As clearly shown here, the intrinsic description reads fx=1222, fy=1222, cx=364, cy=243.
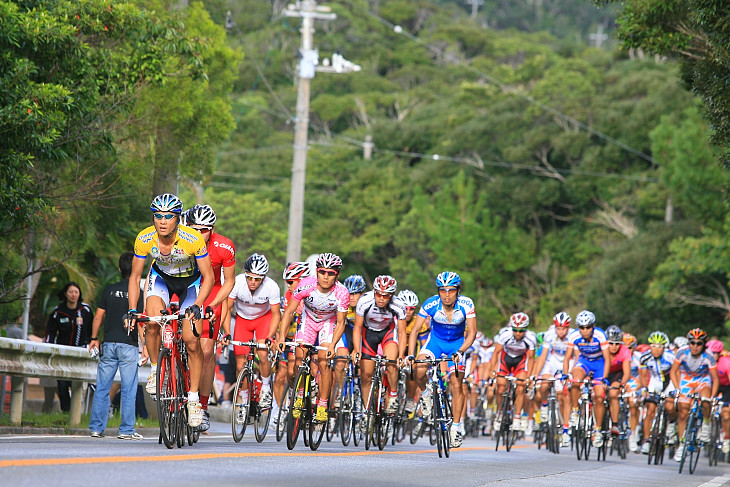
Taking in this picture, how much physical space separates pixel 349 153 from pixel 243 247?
51.9ft

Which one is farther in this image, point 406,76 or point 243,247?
point 406,76

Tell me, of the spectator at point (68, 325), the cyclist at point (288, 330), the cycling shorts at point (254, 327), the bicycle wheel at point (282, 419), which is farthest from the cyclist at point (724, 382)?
the spectator at point (68, 325)

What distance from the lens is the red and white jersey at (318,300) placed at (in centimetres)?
1495

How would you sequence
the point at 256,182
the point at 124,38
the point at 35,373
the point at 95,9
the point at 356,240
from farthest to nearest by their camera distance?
the point at 256,182
the point at 356,240
the point at 124,38
the point at 95,9
the point at 35,373

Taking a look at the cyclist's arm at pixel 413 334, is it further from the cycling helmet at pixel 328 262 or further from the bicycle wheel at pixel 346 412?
the cycling helmet at pixel 328 262

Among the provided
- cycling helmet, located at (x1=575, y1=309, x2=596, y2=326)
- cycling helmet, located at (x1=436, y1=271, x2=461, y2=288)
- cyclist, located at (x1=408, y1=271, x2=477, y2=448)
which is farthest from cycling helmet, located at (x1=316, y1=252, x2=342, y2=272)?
cycling helmet, located at (x1=575, y1=309, x2=596, y2=326)

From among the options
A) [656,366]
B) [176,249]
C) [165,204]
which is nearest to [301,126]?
[656,366]

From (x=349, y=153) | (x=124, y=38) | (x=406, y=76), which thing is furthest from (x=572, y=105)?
(x=124, y=38)

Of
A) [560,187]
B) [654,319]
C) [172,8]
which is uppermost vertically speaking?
[560,187]

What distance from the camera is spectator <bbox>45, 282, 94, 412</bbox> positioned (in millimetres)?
17672

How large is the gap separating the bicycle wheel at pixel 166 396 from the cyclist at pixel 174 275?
0.09 meters

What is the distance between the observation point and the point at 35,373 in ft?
47.8

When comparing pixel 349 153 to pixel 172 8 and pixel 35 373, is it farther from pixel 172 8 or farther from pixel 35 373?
pixel 35 373

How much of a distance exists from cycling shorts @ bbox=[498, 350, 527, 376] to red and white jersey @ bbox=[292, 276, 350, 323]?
6.95 m
